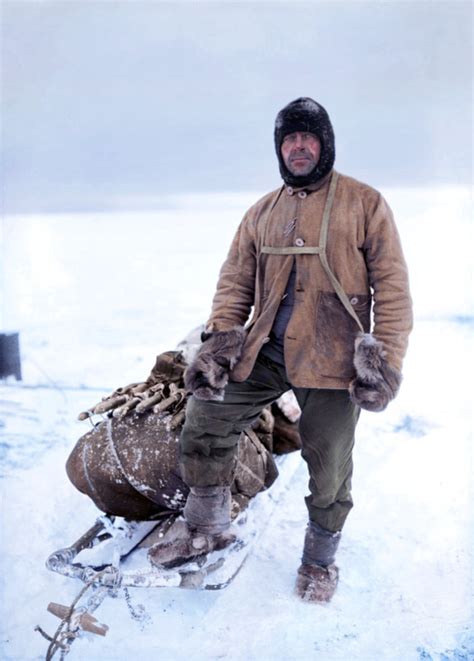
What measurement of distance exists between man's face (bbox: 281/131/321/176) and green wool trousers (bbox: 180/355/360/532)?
667mm

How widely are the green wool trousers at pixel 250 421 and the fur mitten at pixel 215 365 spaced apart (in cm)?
6

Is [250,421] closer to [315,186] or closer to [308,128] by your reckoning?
[315,186]

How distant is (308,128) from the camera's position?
1856mm

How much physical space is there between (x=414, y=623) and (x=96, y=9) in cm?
267

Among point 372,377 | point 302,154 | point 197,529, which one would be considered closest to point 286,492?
point 197,529

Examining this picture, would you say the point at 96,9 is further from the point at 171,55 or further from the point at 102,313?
the point at 102,313

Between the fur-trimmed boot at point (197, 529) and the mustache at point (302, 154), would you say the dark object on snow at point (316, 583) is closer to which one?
the fur-trimmed boot at point (197, 529)

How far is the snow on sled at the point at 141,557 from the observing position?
2.02m

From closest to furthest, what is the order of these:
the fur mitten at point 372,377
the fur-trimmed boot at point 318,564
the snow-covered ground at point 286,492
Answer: the fur mitten at point 372,377 → the snow-covered ground at point 286,492 → the fur-trimmed boot at point 318,564

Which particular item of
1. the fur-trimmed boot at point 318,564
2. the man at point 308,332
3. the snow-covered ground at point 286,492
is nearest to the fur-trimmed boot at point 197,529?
the man at point 308,332

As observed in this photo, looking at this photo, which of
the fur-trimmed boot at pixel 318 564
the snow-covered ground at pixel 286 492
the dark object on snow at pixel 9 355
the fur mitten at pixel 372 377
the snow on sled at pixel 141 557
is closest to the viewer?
the fur mitten at pixel 372 377

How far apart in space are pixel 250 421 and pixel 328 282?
0.62 meters

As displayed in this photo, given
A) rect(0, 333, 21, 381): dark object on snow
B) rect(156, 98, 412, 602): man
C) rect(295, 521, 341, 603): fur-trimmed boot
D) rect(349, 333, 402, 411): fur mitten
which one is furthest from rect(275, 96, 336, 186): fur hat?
rect(0, 333, 21, 381): dark object on snow

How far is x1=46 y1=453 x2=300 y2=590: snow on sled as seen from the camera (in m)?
2.02
